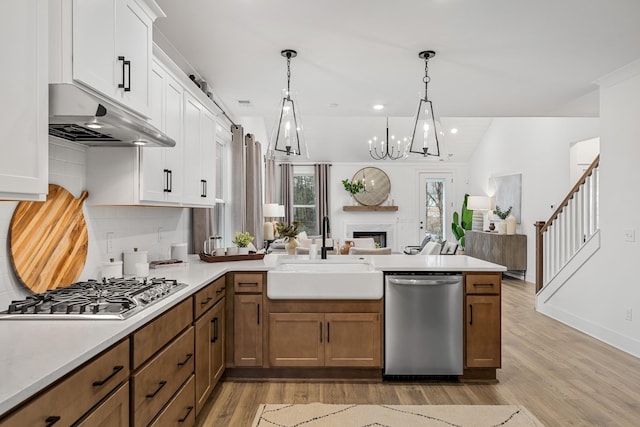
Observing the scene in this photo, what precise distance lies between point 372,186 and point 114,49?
891 cm

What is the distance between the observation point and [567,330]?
457 centimetres

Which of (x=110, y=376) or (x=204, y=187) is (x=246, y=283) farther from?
(x=110, y=376)

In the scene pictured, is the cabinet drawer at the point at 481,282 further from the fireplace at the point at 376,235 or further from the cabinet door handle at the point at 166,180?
the fireplace at the point at 376,235

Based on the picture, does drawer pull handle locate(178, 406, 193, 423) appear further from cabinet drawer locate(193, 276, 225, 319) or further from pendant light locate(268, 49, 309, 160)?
pendant light locate(268, 49, 309, 160)

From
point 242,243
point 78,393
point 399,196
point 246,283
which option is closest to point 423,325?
point 246,283

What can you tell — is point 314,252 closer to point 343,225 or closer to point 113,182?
point 113,182

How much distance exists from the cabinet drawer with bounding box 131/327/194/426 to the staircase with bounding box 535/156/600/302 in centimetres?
411

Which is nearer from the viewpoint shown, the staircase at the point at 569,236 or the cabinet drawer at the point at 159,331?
the cabinet drawer at the point at 159,331

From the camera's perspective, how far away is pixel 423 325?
10.5 ft

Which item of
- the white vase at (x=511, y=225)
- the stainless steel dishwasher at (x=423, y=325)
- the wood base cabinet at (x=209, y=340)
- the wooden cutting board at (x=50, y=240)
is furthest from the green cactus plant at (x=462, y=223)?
the wooden cutting board at (x=50, y=240)

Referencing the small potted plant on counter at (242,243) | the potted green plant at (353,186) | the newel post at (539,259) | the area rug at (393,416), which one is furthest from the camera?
the potted green plant at (353,186)

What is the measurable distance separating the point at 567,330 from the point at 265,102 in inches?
163

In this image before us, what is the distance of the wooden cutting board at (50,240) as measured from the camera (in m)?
1.89

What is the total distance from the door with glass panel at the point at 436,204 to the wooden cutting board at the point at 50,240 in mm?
9114
